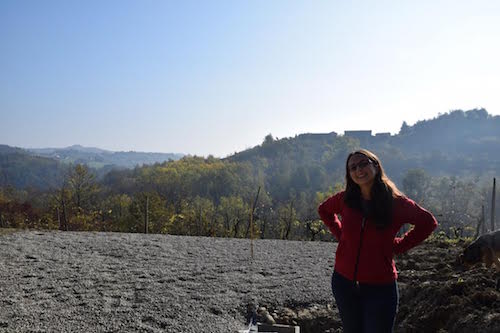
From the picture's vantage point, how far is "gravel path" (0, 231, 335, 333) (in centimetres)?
487

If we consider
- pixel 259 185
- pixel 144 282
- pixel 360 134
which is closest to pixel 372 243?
pixel 144 282

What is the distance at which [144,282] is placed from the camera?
650 cm

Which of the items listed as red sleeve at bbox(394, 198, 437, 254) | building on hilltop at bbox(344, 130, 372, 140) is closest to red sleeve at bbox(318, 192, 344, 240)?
red sleeve at bbox(394, 198, 437, 254)

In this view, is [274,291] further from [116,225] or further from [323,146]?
[323,146]

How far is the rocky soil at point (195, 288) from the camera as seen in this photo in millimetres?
4594

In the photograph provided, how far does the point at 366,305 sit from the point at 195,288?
175 inches

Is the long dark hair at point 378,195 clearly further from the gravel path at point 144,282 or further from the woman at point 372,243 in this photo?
the gravel path at point 144,282

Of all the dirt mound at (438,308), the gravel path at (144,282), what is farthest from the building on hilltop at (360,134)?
the dirt mound at (438,308)

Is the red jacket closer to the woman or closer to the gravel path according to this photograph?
the woman

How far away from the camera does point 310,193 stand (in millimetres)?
59844

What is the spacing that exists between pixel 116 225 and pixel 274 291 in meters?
17.9

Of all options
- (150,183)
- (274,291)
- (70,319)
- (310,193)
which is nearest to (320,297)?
(274,291)

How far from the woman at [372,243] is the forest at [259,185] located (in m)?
2.87

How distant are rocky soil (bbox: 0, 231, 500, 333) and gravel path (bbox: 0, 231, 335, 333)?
17 millimetres
